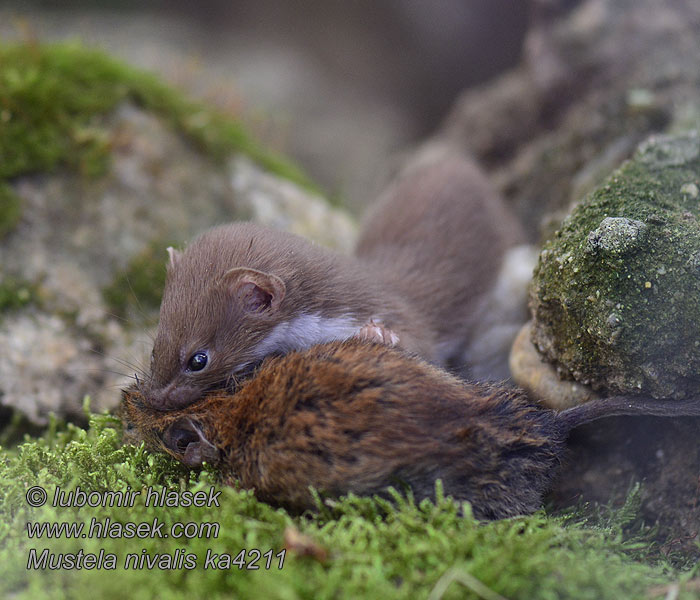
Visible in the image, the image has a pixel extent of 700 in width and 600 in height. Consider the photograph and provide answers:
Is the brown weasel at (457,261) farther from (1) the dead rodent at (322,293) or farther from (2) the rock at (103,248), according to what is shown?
(2) the rock at (103,248)

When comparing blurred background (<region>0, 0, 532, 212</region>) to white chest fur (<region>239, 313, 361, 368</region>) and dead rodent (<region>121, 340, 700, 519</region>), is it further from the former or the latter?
dead rodent (<region>121, 340, 700, 519</region>)

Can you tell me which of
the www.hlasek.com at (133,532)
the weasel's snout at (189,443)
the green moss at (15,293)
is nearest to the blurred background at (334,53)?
the green moss at (15,293)

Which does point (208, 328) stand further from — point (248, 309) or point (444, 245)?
point (444, 245)

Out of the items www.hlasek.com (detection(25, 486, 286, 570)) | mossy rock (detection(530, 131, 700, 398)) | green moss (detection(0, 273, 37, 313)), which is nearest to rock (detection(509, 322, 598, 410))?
mossy rock (detection(530, 131, 700, 398))

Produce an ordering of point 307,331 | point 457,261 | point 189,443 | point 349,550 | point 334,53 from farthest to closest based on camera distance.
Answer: point 334,53 < point 457,261 < point 307,331 < point 189,443 < point 349,550

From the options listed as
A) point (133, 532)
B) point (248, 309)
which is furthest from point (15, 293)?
point (133, 532)

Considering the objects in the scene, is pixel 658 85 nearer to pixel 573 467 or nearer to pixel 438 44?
pixel 573 467
